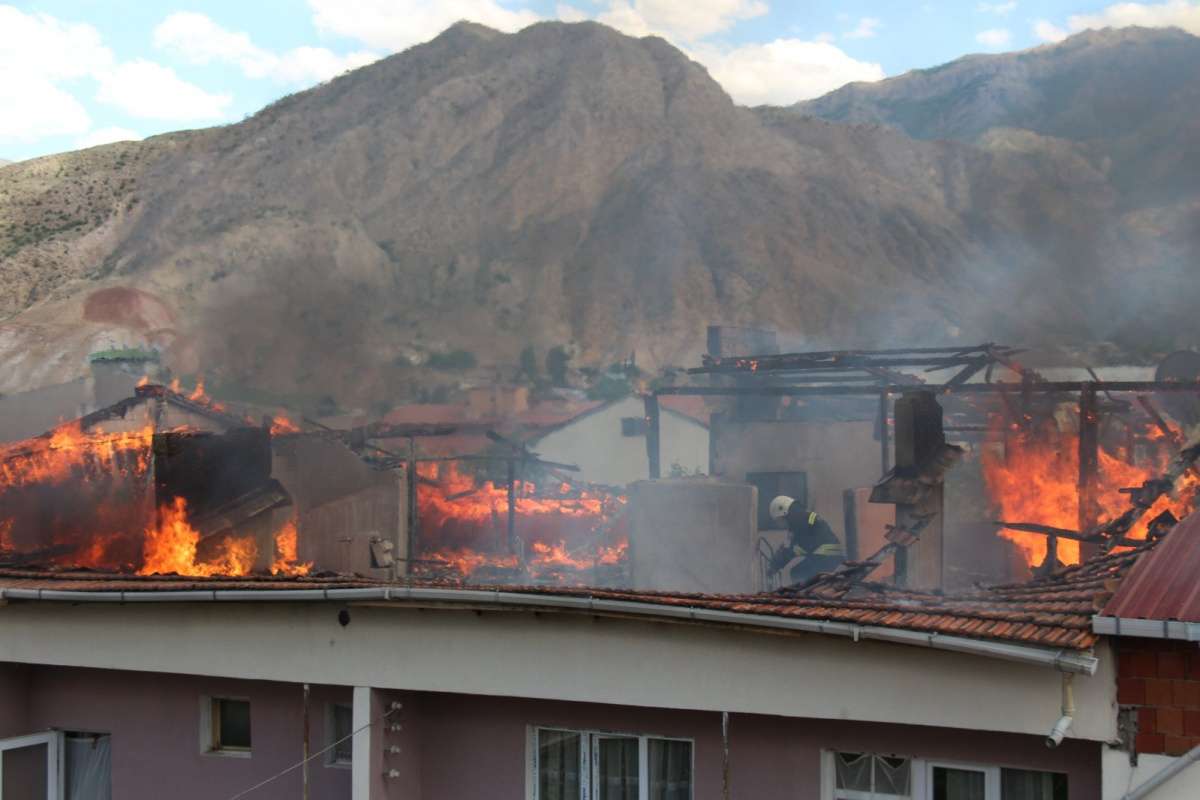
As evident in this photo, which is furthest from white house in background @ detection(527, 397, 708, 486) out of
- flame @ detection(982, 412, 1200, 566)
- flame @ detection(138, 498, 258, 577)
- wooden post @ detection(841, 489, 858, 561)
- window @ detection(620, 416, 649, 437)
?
flame @ detection(138, 498, 258, 577)

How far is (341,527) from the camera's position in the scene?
1914 centimetres

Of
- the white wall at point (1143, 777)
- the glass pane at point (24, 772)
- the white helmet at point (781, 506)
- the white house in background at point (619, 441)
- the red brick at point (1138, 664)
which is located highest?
the white house in background at point (619, 441)

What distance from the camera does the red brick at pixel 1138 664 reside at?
6.14 metres

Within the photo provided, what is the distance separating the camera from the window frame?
8.73 meters

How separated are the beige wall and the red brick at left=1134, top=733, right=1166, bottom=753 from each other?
0.13m

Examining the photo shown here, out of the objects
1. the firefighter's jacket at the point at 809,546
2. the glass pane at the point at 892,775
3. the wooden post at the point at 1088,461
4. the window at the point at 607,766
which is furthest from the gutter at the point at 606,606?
the wooden post at the point at 1088,461

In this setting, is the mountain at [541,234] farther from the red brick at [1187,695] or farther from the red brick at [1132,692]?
the red brick at [1187,695]

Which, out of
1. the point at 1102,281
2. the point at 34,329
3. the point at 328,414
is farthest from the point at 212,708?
the point at 1102,281

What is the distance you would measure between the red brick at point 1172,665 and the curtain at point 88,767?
7.50 metres

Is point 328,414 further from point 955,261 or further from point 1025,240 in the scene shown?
point 1025,240

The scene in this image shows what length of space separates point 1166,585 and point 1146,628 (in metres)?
0.62

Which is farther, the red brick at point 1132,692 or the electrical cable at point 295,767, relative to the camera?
the electrical cable at point 295,767

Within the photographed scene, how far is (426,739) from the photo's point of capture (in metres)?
8.20

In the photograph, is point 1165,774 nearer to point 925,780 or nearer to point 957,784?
point 957,784
